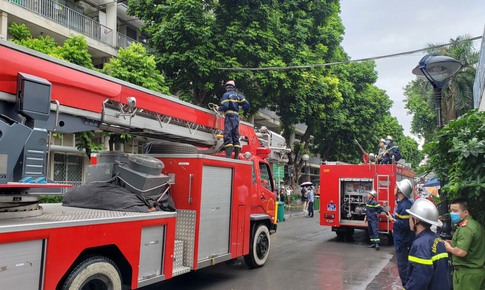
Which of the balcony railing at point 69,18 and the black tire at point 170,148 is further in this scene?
the balcony railing at point 69,18

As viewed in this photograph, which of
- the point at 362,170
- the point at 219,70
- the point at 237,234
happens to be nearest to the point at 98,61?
the point at 219,70

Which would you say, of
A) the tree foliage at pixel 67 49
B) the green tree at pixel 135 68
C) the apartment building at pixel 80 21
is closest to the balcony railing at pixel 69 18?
the apartment building at pixel 80 21

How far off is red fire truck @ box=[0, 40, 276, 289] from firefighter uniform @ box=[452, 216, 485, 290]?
3739mm

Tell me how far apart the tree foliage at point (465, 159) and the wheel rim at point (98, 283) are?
414 centimetres

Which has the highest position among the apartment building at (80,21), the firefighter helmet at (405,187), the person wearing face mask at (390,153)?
the apartment building at (80,21)

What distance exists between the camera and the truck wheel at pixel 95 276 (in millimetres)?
4449

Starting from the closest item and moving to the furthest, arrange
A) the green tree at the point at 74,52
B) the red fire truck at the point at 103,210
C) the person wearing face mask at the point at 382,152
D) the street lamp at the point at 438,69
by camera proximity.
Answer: the red fire truck at the point at 103,210
the street lamp at the point at 438,69
the green tree at the point at 74,52
the person wearing face mask at the point at 382,152

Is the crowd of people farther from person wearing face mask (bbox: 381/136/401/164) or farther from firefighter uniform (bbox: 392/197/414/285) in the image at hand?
person wearing face mask (bbox: 381/136/401/164)

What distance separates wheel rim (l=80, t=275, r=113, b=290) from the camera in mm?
4746

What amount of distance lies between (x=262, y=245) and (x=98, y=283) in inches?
182

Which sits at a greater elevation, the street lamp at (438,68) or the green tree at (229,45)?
the green tree at (229,45)

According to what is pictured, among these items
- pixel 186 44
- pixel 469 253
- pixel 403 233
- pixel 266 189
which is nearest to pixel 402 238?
pixel 403 233

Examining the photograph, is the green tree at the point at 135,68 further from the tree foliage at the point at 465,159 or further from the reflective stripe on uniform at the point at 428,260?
the reflective stripe on uniform at the point at 428,260

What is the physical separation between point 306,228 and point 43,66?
45.8 ft
